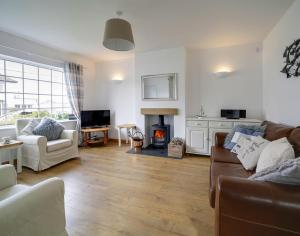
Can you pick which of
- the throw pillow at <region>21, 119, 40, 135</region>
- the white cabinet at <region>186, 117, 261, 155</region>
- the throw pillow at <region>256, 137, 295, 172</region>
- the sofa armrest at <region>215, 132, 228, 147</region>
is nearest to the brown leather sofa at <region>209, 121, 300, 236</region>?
the throw pillow at <region>256, 137, 295, 172</region>

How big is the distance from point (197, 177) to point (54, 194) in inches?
82.8

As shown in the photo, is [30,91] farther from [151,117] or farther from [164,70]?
[164,70]

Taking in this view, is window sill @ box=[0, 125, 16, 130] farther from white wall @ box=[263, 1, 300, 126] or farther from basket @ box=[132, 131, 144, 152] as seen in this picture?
white wall @ box=[263, 1, 300, 126]

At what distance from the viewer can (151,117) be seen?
4582 mm

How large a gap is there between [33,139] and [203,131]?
10.5ft

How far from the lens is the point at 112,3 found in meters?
2.17

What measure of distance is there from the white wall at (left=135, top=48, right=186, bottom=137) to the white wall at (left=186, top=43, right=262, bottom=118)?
10.2 inches

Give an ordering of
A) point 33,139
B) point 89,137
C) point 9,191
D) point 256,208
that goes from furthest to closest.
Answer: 1. point 89,137
2. point 33,139
3. point 9,191
4. point 256,208

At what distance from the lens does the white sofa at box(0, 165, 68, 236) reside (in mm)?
831

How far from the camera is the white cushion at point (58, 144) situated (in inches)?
119

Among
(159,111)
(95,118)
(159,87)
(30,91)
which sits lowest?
(95,118)

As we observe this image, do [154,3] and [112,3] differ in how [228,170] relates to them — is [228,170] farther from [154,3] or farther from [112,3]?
[112,3]

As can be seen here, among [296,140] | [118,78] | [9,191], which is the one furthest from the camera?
[118,78]

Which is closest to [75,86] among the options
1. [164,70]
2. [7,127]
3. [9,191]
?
[7,127]
